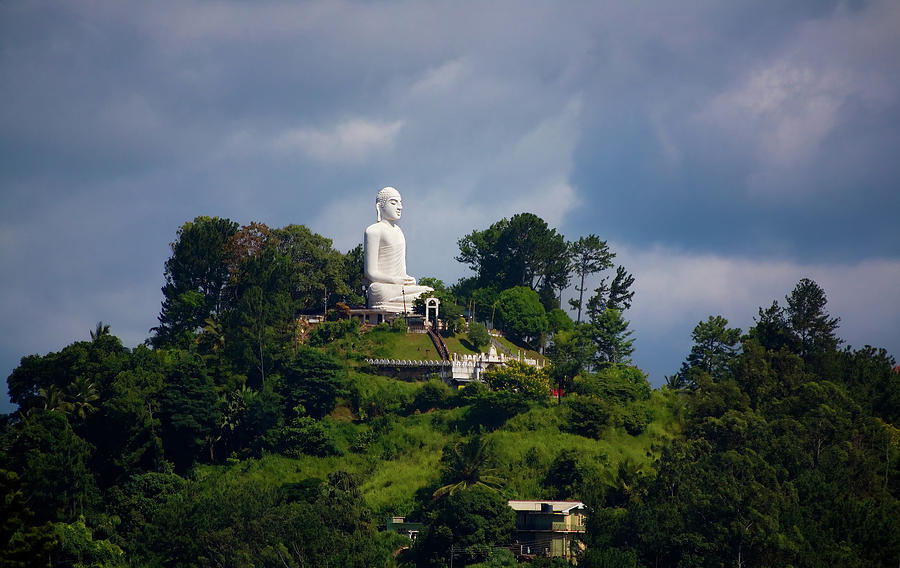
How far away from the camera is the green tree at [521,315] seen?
6956 cm

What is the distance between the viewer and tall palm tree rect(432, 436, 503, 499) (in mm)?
48250

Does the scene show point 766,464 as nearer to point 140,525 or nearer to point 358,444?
point 358,444

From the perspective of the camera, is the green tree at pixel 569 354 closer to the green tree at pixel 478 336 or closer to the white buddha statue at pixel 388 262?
the green tree at pixel 478 336

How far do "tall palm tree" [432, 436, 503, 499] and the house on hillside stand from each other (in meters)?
1.39

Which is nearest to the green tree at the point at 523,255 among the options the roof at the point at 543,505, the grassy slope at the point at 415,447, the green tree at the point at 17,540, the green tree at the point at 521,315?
the green tree at the point at 521,315

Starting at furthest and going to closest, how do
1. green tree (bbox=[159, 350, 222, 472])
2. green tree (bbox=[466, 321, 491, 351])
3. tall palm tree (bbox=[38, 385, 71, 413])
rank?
green tree (bbox=[466, 321, 491, 351]) < green tree (bbox=[159, 350, 222, 472]) < tall palm tree (bbox=[38, 385, 71, 413])

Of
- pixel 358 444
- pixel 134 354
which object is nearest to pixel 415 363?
pixel 358 444

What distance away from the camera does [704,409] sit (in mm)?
54188

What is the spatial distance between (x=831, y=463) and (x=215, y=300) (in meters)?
32.9

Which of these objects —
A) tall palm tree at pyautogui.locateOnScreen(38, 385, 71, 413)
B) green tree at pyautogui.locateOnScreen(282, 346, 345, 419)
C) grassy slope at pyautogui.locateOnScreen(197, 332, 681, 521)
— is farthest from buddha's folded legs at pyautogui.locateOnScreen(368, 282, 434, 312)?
tall palm tree at pyautogui.locateOnScreen(38, 385, 71, 413)

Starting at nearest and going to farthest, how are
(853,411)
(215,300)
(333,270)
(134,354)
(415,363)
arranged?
1. (853,411)
2. (134,354)
3. (415,363)
4. (215,300)
5. (333,270)

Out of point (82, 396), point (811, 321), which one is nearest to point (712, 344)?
point (811, 321)

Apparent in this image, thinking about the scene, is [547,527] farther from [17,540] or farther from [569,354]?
[17,540]

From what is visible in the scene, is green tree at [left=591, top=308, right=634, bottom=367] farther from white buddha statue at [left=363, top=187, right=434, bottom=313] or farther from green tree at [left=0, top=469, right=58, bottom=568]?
green tree at [left=0, top=469, right=58, bottom=568]
